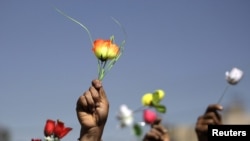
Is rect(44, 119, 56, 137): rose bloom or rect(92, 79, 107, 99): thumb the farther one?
rect(44, 119, 56, 137): rose bloom

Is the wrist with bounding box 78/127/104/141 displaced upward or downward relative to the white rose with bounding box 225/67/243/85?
downward

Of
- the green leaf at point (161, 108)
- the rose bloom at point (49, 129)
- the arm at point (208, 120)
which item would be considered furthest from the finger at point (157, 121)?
the rose bloom at point (49, 129)

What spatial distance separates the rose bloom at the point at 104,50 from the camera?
308 centimetres

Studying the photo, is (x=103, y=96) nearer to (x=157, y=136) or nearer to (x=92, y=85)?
(x=92, y=85)

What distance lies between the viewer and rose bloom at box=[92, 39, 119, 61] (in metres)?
3.08

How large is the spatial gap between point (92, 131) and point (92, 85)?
248mm

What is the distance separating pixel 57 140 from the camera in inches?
130

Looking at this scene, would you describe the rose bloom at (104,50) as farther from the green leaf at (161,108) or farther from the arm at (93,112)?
the green leaf at (161,108)

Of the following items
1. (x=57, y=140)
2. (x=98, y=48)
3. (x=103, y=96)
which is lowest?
(x=57, y=140)

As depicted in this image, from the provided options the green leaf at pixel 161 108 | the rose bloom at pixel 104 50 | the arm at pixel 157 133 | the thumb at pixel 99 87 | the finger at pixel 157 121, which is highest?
the rose bloom at pixel 104 50

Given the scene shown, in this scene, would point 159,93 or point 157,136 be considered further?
Result: point 157,136

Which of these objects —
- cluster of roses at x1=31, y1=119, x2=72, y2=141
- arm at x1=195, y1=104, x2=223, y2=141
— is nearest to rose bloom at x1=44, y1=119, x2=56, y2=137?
cluster of roses at x1=31, y1=119, x2=72, y2=141

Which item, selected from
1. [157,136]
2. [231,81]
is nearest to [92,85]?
[157,136]

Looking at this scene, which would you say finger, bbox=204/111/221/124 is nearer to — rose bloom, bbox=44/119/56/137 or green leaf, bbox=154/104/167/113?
green leaf, bbox=154/104/167/113
